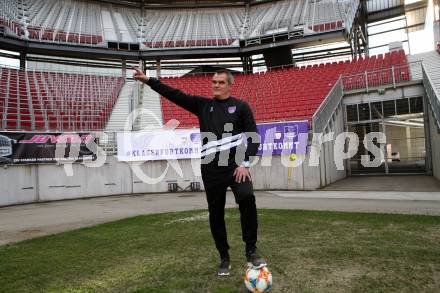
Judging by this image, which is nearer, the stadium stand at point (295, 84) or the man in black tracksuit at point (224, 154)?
the man in black tracksuit at point (224, 154)

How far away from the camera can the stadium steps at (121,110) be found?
18.3 meters

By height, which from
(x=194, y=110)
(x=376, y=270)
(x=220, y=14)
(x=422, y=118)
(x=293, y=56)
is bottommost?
(x=376, y=270)

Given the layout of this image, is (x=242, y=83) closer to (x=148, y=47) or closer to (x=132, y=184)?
(x=148, y=47)

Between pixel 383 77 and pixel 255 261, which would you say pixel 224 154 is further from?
pixel 383 77

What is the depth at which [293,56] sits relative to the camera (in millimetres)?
30156

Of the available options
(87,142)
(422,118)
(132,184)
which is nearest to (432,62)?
(422,118)

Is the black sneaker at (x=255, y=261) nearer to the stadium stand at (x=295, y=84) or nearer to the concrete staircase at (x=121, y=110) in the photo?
the stadium stand at (x=295, y=84)

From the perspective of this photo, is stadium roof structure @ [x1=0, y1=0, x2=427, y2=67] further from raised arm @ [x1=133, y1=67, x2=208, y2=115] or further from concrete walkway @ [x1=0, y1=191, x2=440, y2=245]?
raised arm @ [x1=133, y1=67, x2=208, y2=115]

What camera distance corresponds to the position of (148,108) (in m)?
20.6

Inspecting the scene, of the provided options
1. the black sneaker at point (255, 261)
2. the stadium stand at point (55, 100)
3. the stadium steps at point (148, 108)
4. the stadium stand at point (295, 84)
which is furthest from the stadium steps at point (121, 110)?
the black sneaker at point (255, 261)

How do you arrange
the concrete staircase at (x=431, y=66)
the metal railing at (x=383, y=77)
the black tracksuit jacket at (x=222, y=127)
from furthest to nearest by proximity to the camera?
the metal railing at (x=383, y=77)
the concrete staircase at (x=431, y=66)
the black tracksuit jacket at (x=222, y=127)

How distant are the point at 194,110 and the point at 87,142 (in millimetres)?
11469

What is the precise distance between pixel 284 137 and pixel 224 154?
1014 centimetres

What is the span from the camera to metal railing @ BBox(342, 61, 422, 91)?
16.8 metres
